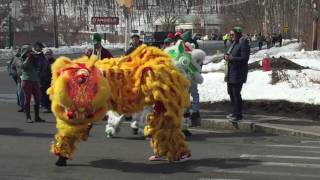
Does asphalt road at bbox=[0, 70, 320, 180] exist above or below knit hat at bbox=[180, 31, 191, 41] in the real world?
below

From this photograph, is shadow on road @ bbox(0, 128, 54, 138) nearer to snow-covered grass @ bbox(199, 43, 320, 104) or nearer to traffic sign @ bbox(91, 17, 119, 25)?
snow-covered grass @ bbox(199, 43, 320, 104)

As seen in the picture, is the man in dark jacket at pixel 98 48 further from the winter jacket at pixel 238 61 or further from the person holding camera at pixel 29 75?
the winter jacket at pixel 238 61

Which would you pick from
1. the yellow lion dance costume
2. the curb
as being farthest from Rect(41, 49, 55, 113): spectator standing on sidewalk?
the yellow lion dance costume

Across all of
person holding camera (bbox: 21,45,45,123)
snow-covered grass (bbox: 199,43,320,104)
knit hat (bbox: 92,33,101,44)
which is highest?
knit hat (bbox: 92,33,101,44)

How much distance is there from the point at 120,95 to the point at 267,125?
5017 mm

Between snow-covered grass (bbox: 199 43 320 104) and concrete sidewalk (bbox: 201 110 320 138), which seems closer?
concrete sidewalk (bbox: 201 110 320 138)

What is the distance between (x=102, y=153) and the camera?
9.91m

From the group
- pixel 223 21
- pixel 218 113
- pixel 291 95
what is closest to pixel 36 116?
pixel 218 113

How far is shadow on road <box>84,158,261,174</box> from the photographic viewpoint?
28.6ft

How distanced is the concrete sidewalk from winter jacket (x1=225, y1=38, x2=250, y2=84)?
0.94 meters

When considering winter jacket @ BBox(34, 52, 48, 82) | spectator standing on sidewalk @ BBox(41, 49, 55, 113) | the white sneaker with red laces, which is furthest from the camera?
spectator standing on sidewalk @ BBox(41, 49, 55, 113)

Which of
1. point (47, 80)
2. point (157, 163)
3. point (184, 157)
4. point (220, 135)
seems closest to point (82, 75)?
point (157, 163)

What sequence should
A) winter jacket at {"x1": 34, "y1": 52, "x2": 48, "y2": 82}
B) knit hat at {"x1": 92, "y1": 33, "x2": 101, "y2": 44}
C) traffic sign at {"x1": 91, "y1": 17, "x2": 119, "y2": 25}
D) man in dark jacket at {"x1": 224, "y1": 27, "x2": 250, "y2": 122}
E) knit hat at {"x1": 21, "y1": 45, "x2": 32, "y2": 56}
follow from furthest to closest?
traffic sign at {"x1": 91, "y1": 17, "x2": 119, "y2": 25}, winter jacket at {"x1": 34, "y1": 52, "x2": 48, "y2": 82}, knit hat at {"x1": 21, "y1": 45, "x2": 32, "y2": 56}, man in dark jacket at {"x1": 224, "y1": 27, "x2": 250, "y2": 122}, knit hat at {"x1": 92, "y1": 33, "x2": 101, "y2": 44}

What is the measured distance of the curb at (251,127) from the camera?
40.7 ft
